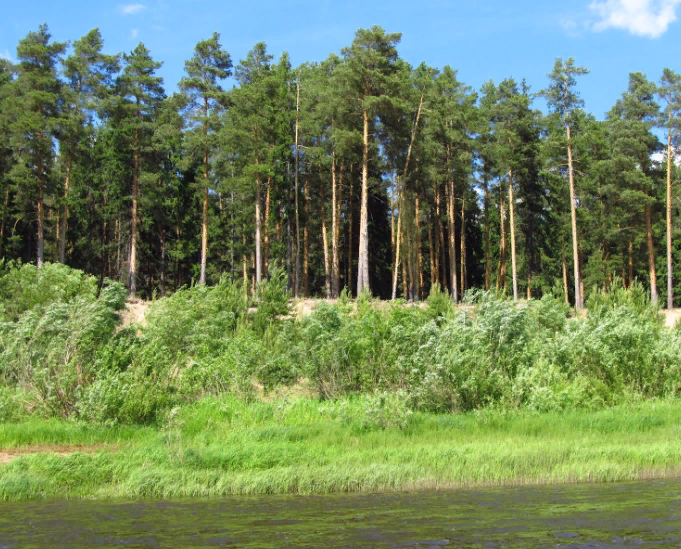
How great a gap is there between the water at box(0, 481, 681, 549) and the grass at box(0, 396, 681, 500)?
0.64 metres

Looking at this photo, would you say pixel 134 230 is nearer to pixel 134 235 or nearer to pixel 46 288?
pixel 134 235

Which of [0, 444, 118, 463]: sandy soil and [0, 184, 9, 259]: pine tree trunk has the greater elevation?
[0, 184, 9, 259]: pine tree trunk

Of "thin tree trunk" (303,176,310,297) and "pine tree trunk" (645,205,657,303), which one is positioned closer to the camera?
"pine tree trunk" (645,205,657,303)

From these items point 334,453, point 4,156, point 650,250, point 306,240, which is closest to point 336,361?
point 334,453

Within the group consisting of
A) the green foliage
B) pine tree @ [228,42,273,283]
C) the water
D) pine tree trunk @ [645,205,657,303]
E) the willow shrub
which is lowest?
the water

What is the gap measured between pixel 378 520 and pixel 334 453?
4.52 meters

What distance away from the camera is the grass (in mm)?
11172

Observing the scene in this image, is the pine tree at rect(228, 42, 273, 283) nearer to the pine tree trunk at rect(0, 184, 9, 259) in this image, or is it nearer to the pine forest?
the pine forest

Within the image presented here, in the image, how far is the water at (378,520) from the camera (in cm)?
764

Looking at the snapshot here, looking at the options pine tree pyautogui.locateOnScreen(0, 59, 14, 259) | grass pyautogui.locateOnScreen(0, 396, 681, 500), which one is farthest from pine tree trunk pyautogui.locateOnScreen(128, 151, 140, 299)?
grass pyautogui.locateOnScreen(0, 396, 681, 500)

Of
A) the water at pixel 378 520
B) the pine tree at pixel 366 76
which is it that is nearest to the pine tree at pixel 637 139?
the pine tree at pixel 366 76

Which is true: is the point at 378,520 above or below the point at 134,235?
below

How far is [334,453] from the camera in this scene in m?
13.2

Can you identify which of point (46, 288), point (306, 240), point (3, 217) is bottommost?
point (46, 288)
